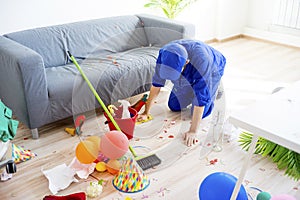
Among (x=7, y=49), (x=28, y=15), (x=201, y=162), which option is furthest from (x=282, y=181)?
(x=28, y=15)

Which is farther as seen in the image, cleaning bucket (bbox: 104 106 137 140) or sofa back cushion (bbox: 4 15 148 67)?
sofa back cushion (bbox: 4 15 148 67)

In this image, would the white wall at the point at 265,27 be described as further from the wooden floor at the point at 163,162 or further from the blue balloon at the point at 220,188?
the blue balloon at the point at 220,188

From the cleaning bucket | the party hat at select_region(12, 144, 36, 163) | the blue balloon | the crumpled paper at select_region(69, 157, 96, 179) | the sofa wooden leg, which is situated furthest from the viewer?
the sofa wooden leg

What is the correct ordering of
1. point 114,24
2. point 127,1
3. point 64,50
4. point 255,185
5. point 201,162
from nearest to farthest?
1. point 255,185
2. point 201,162
3. point 64,50
4. point 114,24
5. point 127,1

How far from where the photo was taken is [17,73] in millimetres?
2227

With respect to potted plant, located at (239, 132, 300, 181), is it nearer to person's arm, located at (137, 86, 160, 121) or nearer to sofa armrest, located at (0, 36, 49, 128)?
person's arm, located at (137, 86, 160, 121)

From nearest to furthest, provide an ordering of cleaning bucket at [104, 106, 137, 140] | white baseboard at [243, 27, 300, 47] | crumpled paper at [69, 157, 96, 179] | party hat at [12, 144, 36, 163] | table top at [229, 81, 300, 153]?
table top at [229, 81, 300, 153], cleaning bucket at [104, 106, 137, 140], crumpled paper at [69, 157, 96, 179], party hat at [12, 144, 36, 163], white baseboard at [243, 27, 300, 47]

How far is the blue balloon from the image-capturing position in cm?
160

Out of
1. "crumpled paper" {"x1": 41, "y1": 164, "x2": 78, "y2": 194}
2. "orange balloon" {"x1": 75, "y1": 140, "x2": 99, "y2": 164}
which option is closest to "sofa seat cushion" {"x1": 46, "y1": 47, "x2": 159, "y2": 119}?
"orange balloon" {"x1": 75, "y1": 140, "x2": 99, "y2": 164}

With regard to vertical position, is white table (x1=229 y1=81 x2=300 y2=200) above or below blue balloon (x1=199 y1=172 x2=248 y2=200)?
above

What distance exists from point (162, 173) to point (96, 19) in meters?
1.63

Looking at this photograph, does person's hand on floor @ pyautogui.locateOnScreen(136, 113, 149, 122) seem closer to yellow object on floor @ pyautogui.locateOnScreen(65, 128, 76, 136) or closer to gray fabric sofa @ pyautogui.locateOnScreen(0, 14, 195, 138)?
gray fabric sofa @ pyautogui.locateOnScreen(0, 14, 195, 138)

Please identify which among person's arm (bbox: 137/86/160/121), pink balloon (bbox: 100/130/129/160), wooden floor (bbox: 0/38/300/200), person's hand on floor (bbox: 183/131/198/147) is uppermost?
person's arm (bbox: 137/86/160/121)

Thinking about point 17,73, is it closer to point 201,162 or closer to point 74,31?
point 74,31
